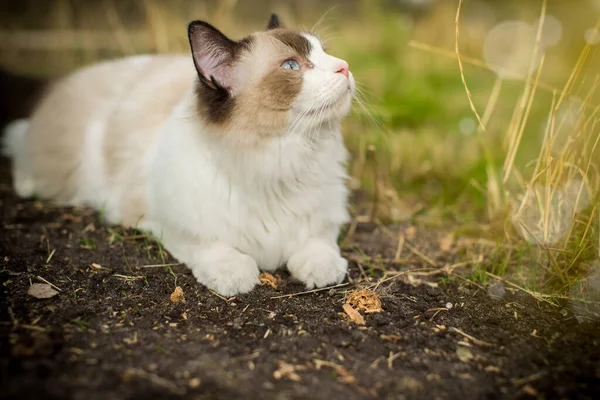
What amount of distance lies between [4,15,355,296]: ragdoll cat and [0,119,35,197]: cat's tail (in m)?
0.82

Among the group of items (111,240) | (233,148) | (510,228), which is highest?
(233,148)

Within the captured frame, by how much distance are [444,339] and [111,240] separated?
6.07 feet

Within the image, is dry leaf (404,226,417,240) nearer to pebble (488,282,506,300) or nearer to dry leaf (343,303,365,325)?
pebble (488,282,506,300)

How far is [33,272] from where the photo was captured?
7.63ft

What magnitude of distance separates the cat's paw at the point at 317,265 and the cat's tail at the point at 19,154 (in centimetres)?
211

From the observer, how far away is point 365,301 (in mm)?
2229

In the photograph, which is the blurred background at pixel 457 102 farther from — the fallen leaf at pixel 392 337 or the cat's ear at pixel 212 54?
the fallen leaf at pixel 392 337

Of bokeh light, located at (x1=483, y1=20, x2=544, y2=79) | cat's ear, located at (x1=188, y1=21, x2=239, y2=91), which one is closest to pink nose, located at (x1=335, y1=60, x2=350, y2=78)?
cat's ear, located at (x1=188, y1=21, x2=239, y2=91)

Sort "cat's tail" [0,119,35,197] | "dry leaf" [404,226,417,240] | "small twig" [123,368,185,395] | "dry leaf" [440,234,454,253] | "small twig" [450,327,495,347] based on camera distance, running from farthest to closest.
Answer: "cat's tail" [0,119,35,197] → "dry leaf" [404,226,417,240] → "dry leaf" [440,234,454,253] → "small twig" [450,327,495,347] → "small twig" [123,368,185,395]

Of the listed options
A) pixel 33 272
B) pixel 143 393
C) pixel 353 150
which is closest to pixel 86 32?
pixel 353 150

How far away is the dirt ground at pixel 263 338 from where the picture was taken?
5.46 ft

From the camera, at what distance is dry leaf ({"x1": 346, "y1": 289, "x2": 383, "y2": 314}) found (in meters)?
2.20

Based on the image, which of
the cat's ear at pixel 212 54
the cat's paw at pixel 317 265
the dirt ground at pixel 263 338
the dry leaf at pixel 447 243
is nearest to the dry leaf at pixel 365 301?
the dirt ground at pixel 263 338

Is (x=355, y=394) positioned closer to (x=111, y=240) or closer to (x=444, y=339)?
(x=444, y=339)
